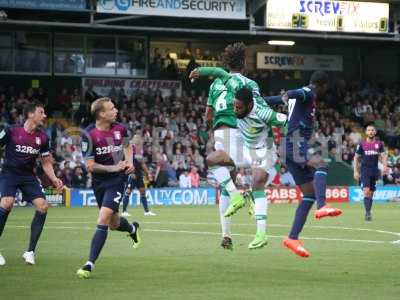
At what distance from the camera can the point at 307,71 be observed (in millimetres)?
48094

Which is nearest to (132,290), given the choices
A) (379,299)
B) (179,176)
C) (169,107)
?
(379,299)

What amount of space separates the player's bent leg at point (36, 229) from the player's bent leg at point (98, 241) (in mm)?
1787

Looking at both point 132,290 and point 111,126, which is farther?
point 111,126

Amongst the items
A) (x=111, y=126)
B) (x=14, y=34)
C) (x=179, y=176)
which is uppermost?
(x=14, y=34)

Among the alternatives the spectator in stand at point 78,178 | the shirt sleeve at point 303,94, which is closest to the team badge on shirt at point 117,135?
the shirt sleeve at point 303,94

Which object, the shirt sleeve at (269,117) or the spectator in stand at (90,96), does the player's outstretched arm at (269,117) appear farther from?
the spectator in stand at (90,96)

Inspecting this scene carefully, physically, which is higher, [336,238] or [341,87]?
[341,87]

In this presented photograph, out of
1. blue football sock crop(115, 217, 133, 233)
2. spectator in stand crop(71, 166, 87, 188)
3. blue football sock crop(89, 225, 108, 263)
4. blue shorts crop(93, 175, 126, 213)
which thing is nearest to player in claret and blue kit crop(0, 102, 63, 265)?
blue football sock crop(115, 217, 133, 233)

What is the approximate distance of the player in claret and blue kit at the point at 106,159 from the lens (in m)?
12.0

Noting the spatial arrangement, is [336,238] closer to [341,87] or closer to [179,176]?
[179,176]

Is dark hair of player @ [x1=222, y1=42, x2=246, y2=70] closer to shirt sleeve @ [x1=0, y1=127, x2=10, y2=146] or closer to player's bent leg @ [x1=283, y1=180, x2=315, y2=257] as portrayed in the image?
player's bent leg @ [x1=283, y1=180, x2=315, y2=257]

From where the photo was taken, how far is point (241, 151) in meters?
14.0

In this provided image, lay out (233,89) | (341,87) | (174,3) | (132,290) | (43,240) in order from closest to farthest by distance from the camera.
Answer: (132,290)
(233,89)
(43,240)
(174,3)
(341,87)

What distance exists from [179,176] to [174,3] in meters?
6.79
